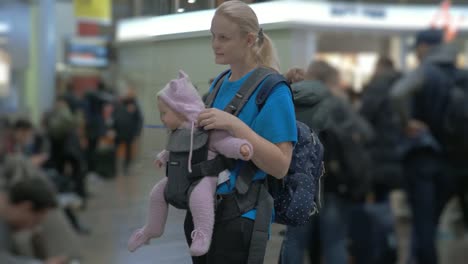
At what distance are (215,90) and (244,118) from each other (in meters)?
0.14

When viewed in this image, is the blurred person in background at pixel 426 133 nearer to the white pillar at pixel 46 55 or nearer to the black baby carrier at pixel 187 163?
the white pillar at pixel 46 55

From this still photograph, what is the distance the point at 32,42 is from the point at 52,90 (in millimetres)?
199

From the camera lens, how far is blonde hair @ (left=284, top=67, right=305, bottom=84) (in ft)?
7.48

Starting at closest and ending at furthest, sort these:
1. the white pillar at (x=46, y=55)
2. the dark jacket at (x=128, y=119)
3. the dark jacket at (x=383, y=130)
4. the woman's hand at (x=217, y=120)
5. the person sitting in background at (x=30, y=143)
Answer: the woman's hand at (x=217, y=120) < the person sitting in background at (x=30, y=143) < the dark jacket at (x=128, y=119) < the white pillar at (x=46, y=55) < the dark jacket at (x=383, y=130)

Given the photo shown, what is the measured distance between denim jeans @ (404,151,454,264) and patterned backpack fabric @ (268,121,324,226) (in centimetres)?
286

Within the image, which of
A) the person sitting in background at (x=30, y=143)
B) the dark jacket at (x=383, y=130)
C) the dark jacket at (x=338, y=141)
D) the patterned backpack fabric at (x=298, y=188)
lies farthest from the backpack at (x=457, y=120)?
the patterned backpack fabric at (x=298, y=188)

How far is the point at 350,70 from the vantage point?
23.2 ft

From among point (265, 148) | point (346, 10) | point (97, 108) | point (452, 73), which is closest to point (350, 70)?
point (346, 10)

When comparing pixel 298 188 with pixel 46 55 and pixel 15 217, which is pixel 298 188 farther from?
pixel 46 55

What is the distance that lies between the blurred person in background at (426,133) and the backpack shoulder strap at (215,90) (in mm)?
2748

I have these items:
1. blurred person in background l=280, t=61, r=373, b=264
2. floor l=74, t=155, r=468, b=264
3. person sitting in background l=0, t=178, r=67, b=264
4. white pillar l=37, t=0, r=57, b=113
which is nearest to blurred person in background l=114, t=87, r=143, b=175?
floor l=74, t=155, r=468, b=264

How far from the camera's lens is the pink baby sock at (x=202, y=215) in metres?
1.79

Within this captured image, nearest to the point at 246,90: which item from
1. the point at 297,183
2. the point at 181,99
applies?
the point at 181,99

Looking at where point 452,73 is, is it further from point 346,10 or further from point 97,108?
point 346,10
